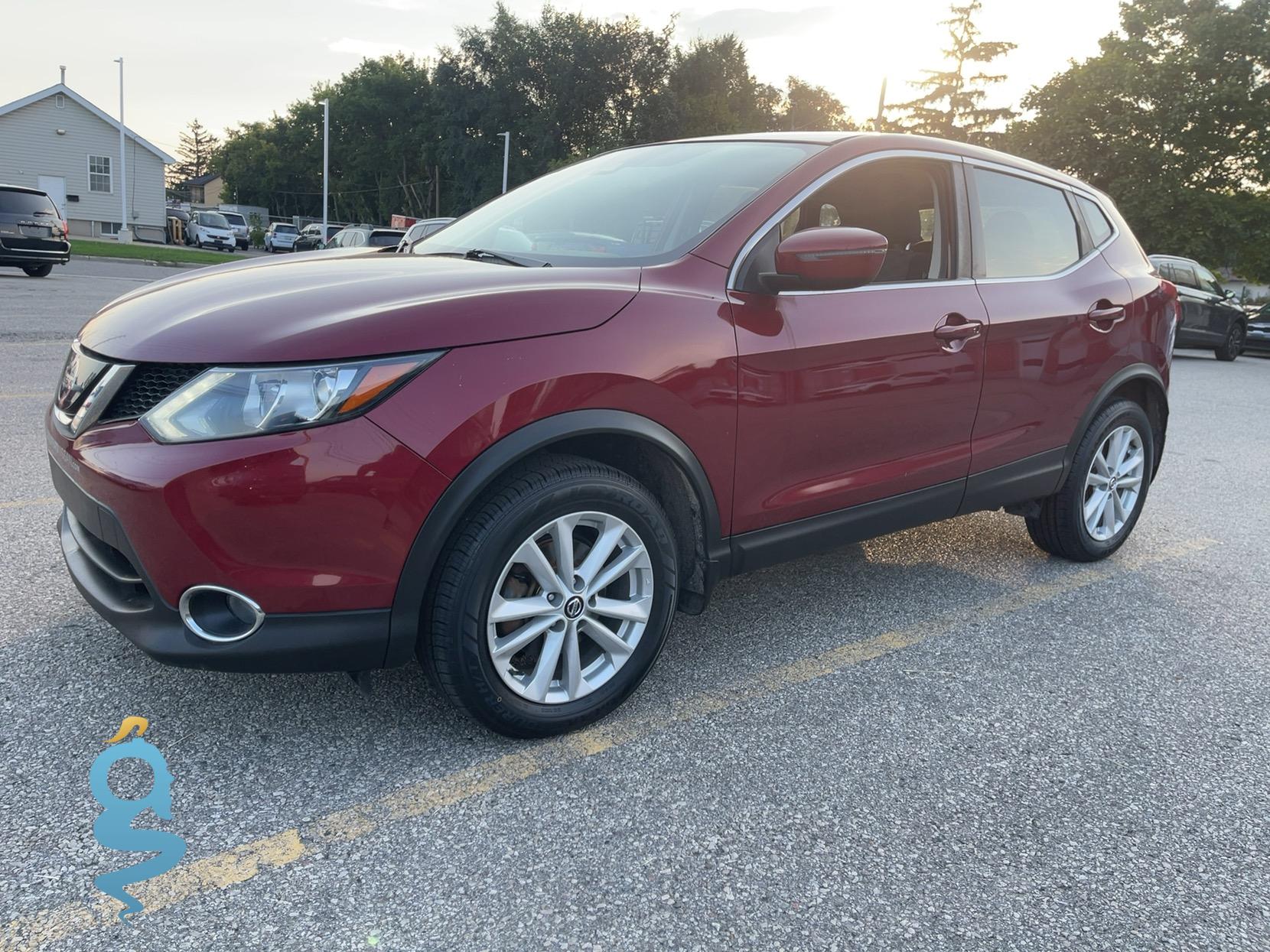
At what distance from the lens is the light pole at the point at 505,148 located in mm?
47750

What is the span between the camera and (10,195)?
1605 centimetres

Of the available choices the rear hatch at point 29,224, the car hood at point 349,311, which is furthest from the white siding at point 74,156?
the car hood at point 349,311

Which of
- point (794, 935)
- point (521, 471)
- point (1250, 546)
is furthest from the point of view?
point (1250, 546)

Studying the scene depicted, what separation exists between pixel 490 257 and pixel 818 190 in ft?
3.52

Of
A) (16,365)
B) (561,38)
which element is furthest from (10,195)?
(561,38)

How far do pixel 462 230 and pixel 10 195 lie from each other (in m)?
16.2

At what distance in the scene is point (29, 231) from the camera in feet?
52.8

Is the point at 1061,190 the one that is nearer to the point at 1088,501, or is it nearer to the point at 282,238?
the point at 1088,501

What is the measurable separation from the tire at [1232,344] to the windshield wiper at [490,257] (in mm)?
18120

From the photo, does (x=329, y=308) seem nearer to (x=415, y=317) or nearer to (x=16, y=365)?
(x=415, y=317)

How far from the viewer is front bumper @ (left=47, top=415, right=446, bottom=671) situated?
82.1 inches

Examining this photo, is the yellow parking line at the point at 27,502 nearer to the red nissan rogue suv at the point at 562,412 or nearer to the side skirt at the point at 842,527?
the red nissan rogue suv at the point at 562,412

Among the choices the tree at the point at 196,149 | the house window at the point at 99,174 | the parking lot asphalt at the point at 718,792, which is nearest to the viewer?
the parking lot asphalt at the point at 718,792

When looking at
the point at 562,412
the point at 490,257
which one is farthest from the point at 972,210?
the point at 562,412
